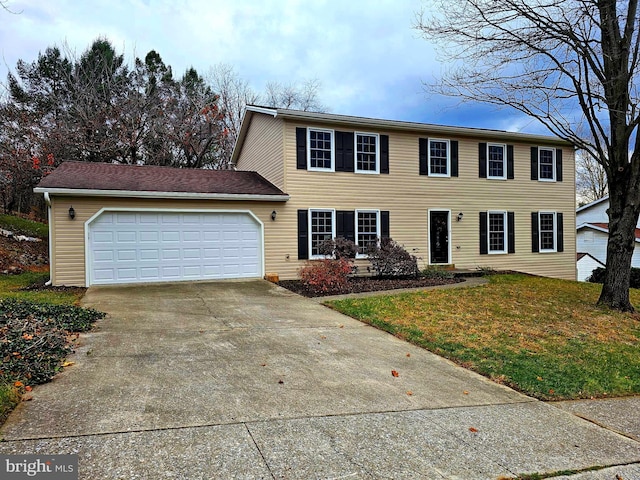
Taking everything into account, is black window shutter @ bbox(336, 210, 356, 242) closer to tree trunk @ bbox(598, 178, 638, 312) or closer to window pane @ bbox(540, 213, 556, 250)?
tree trunk @ bbox(598, 178, 638, 312)

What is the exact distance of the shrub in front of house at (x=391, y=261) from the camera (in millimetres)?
12812

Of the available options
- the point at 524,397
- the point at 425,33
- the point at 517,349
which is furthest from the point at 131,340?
the point at 425,33

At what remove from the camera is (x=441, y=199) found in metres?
15.1

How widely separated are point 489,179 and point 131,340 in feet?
45.6

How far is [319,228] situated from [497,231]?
283 inches

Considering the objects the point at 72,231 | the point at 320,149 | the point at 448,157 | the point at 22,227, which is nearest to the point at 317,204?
the point at 320,149

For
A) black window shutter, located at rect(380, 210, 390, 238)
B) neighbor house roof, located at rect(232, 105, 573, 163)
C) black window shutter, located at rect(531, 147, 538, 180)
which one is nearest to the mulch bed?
black window shutter, located at rect(380, 210, 390, 238)

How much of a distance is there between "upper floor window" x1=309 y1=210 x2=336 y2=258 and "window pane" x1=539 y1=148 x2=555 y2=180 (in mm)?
9139

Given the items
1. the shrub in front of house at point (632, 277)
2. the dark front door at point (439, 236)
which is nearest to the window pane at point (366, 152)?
the dark front door at point (439, 236)

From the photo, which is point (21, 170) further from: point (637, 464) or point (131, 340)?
point (637, 464)

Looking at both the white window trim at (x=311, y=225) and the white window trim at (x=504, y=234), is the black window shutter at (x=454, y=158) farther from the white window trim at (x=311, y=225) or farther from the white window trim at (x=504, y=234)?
the white window trim at (x=311, y=225)

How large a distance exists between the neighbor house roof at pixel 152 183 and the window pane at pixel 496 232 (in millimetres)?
8143

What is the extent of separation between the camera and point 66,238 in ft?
35.2

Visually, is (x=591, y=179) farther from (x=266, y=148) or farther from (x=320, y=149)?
(x=266, y=148)
